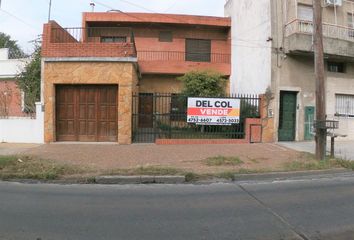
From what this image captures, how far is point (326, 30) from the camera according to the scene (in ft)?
58.9

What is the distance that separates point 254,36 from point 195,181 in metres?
12.7

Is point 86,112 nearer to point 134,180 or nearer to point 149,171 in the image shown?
point 149,171

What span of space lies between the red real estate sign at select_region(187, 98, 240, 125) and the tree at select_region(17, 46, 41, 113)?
9.15 meters

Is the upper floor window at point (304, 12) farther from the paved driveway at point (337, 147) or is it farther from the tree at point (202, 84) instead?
the paved driveway at point (337, 147)

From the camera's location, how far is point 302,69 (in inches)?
703

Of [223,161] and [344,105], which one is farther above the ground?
[344,105]

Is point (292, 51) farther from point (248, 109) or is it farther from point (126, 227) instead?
point (126, 227)

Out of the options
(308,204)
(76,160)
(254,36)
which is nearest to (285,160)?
(308,204)

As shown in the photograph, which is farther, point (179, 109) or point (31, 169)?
point (179, 109)

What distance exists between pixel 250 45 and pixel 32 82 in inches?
480

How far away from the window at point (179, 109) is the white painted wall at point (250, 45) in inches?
164

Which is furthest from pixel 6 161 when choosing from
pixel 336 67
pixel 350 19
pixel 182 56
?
pixel 350 19

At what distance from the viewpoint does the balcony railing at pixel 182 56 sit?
83.0 feet

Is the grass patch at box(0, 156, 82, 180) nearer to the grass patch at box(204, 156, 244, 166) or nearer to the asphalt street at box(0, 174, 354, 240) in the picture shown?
the asphalt street at box(0, 174, 354, 240)
